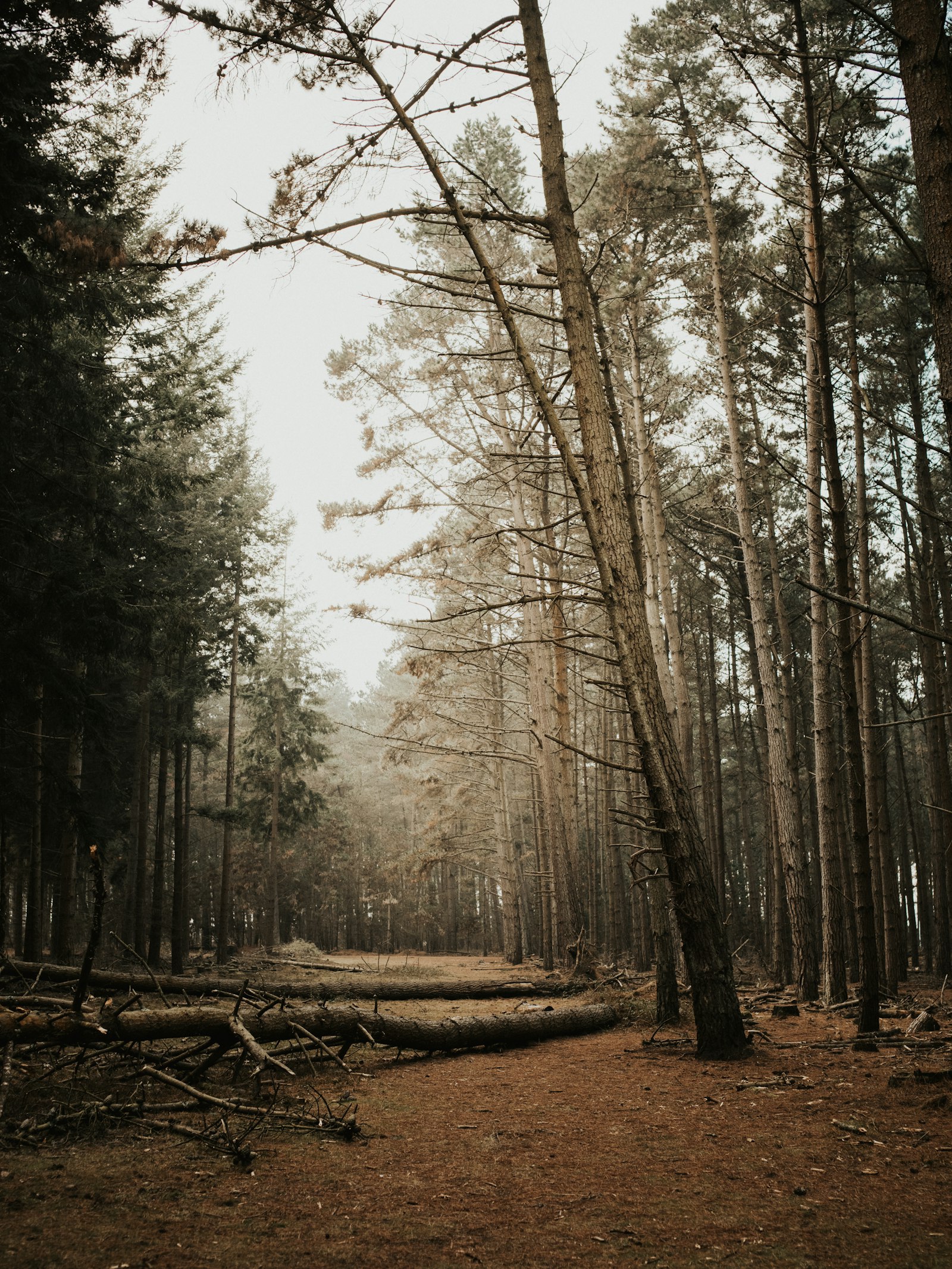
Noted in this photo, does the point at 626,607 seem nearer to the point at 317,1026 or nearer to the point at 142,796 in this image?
the point at 317,1026

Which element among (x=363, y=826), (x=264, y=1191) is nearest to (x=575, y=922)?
(x=264, y=1191)

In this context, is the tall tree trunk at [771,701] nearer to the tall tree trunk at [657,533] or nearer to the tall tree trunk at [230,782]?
Answer: the tall tree trunk at [657,533]

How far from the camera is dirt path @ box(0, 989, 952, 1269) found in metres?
2.47

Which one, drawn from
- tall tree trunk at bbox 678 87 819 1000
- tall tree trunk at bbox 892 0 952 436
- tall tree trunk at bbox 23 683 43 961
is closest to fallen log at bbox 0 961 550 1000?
tall tree trunk at bbox 678 87 819 1000

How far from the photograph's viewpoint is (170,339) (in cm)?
1658

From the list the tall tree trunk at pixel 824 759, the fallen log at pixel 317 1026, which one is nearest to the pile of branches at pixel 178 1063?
the fallen log at pixel 317 1026

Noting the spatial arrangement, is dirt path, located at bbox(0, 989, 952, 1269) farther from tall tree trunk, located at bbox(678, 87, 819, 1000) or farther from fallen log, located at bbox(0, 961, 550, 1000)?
tall tree trunk, located at bbox(678, 87, 819, 1000)

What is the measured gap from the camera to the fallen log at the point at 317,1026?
162 inches

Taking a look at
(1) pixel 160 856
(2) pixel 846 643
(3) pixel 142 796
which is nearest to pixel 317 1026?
(2) pixel 846 643

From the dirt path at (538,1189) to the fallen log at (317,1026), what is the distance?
699 mm

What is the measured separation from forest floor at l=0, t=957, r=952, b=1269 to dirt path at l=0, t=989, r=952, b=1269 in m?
0.01

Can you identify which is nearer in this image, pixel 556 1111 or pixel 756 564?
pixel 556 1111

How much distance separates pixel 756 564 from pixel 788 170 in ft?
18.4

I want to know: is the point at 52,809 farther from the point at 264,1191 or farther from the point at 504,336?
the point at 264,1191
